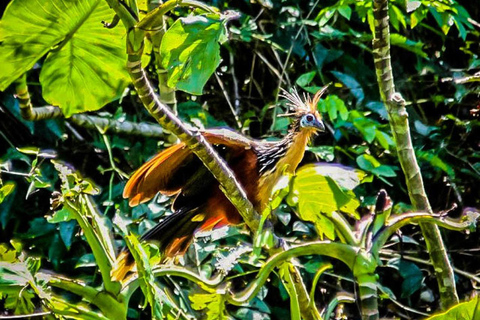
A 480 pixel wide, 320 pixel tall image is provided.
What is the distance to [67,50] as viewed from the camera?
5.74 feet

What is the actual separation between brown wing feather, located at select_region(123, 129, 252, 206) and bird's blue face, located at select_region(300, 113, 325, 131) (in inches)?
8.6

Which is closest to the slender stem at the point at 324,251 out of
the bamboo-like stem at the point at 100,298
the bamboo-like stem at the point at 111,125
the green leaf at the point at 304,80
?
the bamboo-like stem at the point at 100,298

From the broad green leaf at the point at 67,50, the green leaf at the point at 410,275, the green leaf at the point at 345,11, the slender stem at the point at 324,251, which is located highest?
the broad green leaf at the point at 67,50

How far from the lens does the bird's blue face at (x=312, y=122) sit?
245 cm

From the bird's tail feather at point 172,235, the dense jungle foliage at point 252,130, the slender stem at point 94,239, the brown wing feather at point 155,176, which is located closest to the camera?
the slender stem at point 94,239

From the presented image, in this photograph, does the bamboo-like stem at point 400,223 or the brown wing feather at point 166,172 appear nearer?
the bamboo-like stem at point 400,223

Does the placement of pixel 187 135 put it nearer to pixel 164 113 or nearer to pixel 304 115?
pixel 164 113

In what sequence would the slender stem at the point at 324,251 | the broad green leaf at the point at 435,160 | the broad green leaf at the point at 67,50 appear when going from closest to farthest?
1. the slender stem at the point at 324,251
2. the broad green leaf at the point at 67,50
3. the broad green leaf at the point at 435,160

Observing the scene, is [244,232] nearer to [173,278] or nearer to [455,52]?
[173,278]

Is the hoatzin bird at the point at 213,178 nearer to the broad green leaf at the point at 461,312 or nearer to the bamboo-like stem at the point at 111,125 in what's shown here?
the bamboo-like stem at the point at 111,125

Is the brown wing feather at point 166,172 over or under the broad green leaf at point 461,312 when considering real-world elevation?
under

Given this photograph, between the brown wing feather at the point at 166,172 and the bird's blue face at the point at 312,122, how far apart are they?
218 mm

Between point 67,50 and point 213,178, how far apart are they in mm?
859

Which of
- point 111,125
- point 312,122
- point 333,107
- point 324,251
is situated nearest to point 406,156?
point 312,122
